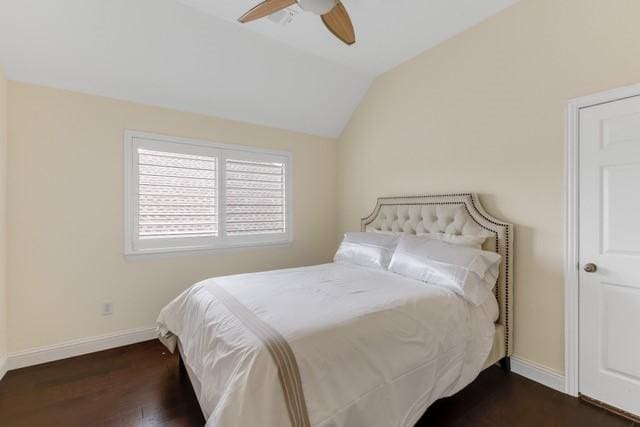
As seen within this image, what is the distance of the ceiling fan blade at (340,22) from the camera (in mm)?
1807

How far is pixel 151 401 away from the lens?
193 cm

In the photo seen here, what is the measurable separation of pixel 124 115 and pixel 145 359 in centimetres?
216

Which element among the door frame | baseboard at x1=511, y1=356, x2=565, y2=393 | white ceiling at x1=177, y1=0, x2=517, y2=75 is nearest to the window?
white ceiling at x1=177, y1=0, x2=517, y2=75

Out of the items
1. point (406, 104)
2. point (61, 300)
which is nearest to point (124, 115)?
point (61, 300)

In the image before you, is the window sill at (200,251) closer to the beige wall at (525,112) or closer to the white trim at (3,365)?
the white trim at (3,365)

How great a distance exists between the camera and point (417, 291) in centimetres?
197

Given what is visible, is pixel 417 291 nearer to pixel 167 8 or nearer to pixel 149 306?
pixel 149 306

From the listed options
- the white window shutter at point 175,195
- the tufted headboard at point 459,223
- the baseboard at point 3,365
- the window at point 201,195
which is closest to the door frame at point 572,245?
the tufted headboard at point 459,223

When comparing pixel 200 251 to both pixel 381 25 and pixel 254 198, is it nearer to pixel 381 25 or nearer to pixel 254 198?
pixel 254 198

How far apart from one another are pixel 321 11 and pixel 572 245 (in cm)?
219

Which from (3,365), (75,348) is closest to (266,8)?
(75,348)

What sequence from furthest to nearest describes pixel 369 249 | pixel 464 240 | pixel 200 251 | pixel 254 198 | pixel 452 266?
pixel 254 198, pixel 200 251, pixel 369 249, pixel 464 240, pixel 452 266

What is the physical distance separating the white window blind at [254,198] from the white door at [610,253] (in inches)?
111

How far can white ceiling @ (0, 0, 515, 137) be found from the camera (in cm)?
218
